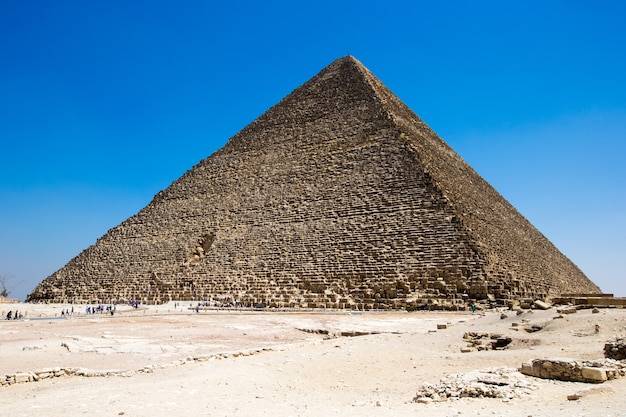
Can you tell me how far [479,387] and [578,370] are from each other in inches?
40.2

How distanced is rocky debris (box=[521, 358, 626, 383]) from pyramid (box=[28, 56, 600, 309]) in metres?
12.0

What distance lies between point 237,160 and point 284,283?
12.0 m

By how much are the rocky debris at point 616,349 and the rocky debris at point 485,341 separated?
6.74 ft

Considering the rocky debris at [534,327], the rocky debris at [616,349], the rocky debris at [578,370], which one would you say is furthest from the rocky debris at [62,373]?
the rocky debris at [534,327]

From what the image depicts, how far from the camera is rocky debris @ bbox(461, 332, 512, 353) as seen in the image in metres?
7.95

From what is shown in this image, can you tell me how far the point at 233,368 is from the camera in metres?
6.44

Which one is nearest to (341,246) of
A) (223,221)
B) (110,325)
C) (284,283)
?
(284,283)

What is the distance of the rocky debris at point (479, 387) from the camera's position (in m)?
4.68

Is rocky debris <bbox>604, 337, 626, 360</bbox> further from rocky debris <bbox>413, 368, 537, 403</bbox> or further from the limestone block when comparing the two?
rocky debris <bbox>413, 368, 537, 403</bbox>

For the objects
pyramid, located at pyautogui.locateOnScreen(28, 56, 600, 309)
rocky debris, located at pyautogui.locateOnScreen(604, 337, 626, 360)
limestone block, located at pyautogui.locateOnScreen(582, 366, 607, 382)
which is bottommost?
limestone block, located at pyautogui.locateOnScreen(582, 366, 607, 382)

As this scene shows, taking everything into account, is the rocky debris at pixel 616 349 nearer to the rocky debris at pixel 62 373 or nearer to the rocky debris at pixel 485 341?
the rocky debris at pixel 485 341

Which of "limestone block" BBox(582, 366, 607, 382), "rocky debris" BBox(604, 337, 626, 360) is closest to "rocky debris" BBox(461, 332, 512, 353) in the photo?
"rocky debris" BBox(604, 337, 626, 360)

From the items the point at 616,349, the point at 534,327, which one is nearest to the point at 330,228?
the point at 534,327

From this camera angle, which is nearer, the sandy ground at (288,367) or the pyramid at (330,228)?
the sandy ground at (288,367)
